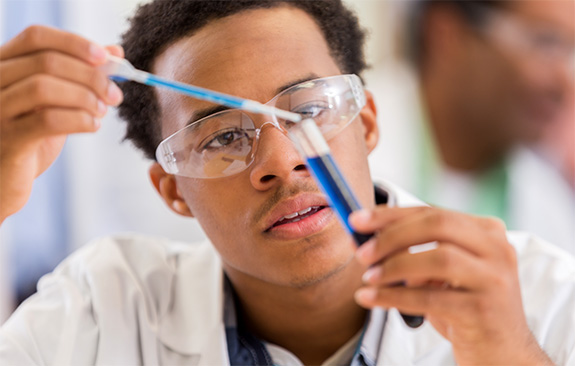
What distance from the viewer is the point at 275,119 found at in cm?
160

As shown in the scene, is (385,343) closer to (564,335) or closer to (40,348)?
(564,335)

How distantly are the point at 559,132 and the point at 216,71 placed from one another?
2823 millimetres

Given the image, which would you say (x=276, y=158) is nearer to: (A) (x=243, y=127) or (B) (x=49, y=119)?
(A) (x=243, y=127)

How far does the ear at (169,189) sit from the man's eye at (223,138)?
1.31 feet

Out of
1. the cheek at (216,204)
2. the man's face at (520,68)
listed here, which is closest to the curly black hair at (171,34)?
the cheek at (216,204)

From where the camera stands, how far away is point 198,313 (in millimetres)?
2000

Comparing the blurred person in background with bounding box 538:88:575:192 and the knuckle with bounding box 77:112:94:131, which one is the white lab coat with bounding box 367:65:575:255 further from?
the knuckle with bounding box 77:112:94:131

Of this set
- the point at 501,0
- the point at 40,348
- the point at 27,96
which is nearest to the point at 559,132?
the point at 501,0

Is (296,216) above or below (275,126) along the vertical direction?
below

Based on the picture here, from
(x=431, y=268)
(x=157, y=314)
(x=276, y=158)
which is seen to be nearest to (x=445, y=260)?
(x=431, y=268)

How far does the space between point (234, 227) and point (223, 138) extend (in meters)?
0.24

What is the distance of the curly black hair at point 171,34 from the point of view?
1.84 meters

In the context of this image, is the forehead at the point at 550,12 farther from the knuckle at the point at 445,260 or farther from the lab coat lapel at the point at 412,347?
the knuckle at the point at 445,260

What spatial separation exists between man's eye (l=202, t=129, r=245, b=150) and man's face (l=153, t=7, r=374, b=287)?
0.20 feet
